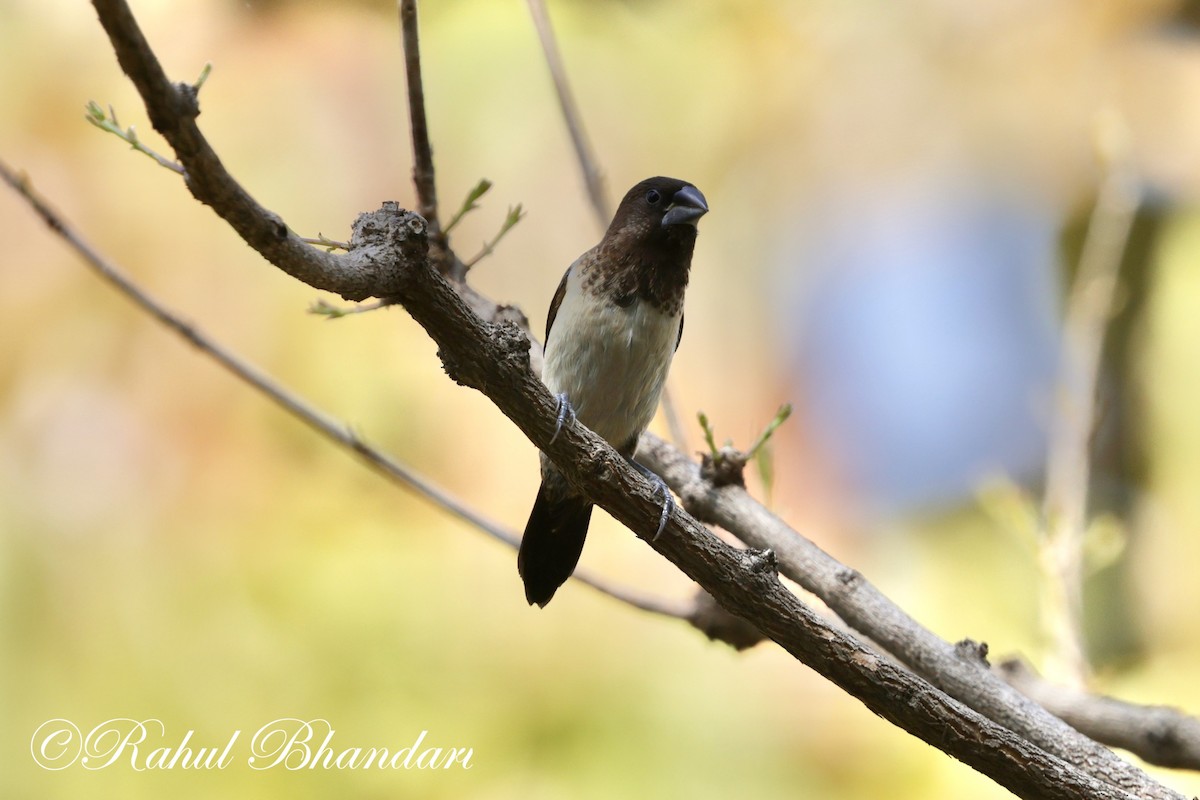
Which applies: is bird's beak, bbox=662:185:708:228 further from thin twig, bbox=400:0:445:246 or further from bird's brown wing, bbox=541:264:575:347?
thin twig, bbox=400:0:445:246

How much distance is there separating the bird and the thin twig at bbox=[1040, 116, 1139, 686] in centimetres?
124

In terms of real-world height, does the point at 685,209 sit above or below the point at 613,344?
above

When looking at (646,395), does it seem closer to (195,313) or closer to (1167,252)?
(195,313)

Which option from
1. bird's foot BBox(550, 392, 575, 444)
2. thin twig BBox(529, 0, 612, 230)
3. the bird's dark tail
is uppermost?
thin twig BBox(529, 0, 612, 230)

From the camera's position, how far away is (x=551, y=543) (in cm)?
243

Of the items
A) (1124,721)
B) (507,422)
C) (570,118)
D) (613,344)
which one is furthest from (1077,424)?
(507,422)

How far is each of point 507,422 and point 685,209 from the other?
5.95ft

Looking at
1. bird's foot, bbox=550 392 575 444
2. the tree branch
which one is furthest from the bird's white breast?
the tree branch

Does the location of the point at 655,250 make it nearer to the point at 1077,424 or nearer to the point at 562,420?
the point at 562,420

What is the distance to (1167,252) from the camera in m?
4.43

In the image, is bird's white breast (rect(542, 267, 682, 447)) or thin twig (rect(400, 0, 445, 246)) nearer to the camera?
thin twig (rect(400, 0, 445, 246))

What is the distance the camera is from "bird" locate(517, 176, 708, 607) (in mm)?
2342

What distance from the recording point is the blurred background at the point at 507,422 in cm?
374

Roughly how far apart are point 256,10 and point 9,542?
209cm
